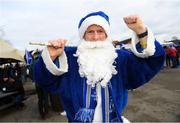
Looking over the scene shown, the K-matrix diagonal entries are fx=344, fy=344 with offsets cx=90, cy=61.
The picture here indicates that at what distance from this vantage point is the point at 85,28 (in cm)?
301

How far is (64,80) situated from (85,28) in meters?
0.49

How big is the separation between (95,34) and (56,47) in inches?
14.6

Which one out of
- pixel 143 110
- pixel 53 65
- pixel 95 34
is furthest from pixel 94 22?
pixel 143 110

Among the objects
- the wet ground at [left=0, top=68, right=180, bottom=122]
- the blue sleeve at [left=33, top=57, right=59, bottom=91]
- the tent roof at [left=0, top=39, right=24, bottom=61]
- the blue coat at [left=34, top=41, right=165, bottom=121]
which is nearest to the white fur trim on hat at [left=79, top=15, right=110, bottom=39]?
the blue coat at [left=34, top=41, right=165, bottom=121]

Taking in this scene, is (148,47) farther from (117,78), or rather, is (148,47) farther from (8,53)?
(8,53)

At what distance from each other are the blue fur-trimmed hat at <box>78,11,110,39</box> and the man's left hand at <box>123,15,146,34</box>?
257 millimetres

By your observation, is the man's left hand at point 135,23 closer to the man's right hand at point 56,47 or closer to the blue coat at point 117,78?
the blue coat at point 117,78

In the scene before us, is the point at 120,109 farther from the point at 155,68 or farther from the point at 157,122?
the point at 157,122

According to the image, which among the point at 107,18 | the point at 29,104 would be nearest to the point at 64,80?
the point at 107,18

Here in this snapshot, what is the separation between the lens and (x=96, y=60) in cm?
303

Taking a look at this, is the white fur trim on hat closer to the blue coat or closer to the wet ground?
the blue coat

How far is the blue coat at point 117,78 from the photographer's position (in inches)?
112

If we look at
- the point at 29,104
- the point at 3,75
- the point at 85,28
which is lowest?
the point at 29,104

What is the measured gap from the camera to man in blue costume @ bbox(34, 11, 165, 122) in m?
2.84
